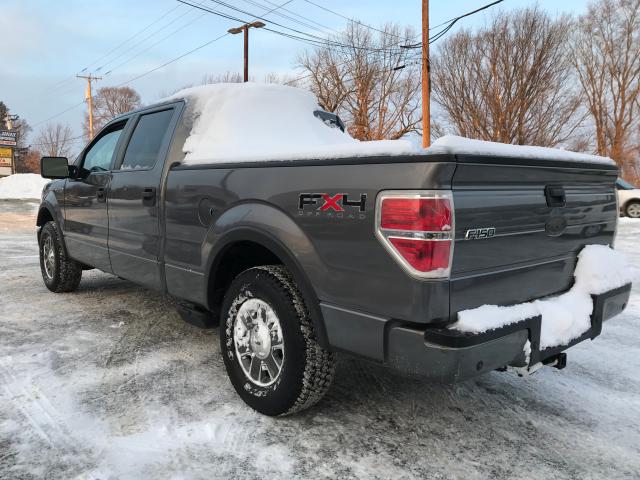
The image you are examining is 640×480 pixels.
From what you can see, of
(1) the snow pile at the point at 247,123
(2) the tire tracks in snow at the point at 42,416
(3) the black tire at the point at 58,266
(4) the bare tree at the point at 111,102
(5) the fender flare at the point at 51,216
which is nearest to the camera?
(2) the tire tracks in snow at the point at 42,416

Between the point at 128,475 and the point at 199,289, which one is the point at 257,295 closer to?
the point at 199,289

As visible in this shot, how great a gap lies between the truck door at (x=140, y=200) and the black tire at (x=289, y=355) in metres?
1.18

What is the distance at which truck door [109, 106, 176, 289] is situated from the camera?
3.63m

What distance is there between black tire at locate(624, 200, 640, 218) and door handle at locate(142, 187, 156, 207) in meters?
18.0

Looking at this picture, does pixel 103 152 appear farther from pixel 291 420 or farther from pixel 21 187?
pixel 21 187

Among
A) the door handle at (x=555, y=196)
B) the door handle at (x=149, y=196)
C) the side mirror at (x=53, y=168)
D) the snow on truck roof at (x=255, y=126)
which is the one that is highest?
the snow on truck roof at (x=255, y=126)

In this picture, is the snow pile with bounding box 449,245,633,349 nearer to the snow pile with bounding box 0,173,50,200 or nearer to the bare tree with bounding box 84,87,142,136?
the snow pile with bounding box 0,173,50,200

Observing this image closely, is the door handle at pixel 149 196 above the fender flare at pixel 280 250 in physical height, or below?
above

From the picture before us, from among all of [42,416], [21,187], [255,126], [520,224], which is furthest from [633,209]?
[21,187]

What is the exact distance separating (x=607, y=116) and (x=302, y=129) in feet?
108

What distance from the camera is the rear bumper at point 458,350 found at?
200 cm

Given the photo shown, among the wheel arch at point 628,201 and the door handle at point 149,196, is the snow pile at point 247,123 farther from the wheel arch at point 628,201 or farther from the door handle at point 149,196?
the wheel arch at point 628,201

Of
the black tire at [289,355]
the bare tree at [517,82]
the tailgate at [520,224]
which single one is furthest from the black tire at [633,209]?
the black tire at [289,355]

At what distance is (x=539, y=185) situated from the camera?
2482 millimetres
